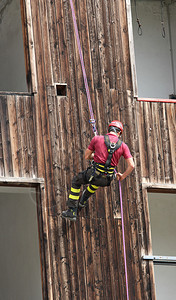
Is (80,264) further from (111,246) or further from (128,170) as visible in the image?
(128,170)

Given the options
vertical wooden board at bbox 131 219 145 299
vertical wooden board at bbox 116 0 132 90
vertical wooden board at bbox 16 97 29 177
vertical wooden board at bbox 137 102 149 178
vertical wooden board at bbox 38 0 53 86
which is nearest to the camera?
vertical wooden board at bbox 16 97 29 177

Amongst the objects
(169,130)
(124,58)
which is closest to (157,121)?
(169,130)

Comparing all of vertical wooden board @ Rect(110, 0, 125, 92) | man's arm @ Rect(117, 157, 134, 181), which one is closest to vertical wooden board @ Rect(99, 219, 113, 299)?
man's arm @ Rect(117, 157, 134, 181)

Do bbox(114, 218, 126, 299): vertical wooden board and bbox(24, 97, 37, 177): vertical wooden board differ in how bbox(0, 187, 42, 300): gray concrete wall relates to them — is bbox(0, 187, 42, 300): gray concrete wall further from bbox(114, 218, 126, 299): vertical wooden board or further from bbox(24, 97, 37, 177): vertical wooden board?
bbox(114, 218, 126, 299): vertical wooden board

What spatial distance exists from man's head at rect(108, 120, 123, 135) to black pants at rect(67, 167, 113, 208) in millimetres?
769

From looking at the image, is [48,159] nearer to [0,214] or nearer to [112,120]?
[112,120]

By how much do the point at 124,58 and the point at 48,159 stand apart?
2597mm

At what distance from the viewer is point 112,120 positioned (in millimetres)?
17078

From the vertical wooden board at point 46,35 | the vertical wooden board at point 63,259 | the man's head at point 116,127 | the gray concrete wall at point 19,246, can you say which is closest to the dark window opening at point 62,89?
the vertical wooden board at point 46,35

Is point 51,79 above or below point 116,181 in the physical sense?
above

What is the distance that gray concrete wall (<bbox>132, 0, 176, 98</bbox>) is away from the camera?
20531mm

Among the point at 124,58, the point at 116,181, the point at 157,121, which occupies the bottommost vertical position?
the point at 116,181

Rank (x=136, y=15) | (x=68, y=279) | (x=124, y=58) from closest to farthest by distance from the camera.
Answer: (x=68, y=279), (x=124, y=58), (x=136, y=15)

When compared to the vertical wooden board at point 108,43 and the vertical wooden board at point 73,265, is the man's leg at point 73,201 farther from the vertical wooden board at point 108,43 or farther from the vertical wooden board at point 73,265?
the vertical wooden board at point 108,43
